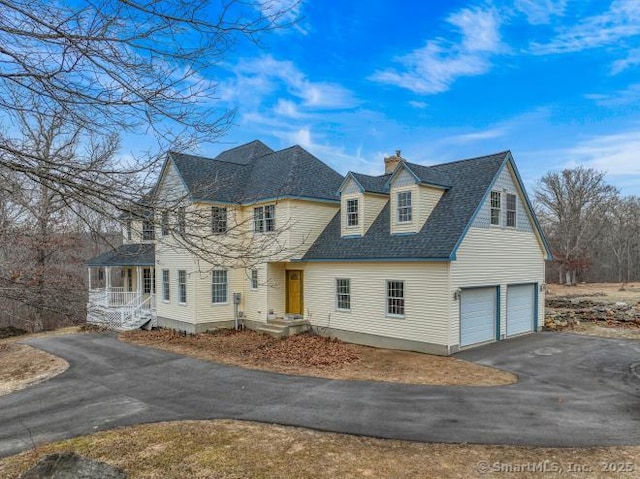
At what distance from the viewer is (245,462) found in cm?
670

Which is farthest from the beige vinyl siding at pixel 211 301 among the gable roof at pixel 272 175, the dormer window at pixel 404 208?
the dormer window at pixel 404 208

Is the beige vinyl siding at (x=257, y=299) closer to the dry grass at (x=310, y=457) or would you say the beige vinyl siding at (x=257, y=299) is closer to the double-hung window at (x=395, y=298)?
the double-hung window at (x=395, y=298)

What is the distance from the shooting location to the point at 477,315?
15.7 metres

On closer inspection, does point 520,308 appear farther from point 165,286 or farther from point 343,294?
point 165,286

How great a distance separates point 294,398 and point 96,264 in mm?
20078

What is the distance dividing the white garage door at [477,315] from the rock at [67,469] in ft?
40.2

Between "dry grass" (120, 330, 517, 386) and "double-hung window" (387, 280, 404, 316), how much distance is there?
1523 millimetres

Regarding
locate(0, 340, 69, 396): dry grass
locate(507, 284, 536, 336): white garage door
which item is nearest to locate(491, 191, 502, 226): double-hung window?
locate(507, 284, 536, 336): white garage door

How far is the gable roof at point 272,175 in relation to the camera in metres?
19.5

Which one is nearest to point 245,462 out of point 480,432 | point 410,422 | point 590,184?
point 410,422

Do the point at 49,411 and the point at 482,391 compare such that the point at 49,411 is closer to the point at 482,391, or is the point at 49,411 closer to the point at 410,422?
the point at 410,422

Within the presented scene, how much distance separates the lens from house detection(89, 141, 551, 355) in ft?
48.6

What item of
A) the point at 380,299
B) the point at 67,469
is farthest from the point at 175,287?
the point at 67,469

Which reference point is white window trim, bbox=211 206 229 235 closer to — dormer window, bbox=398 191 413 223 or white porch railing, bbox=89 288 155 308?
dormer window, bbox=398 191 413 223
